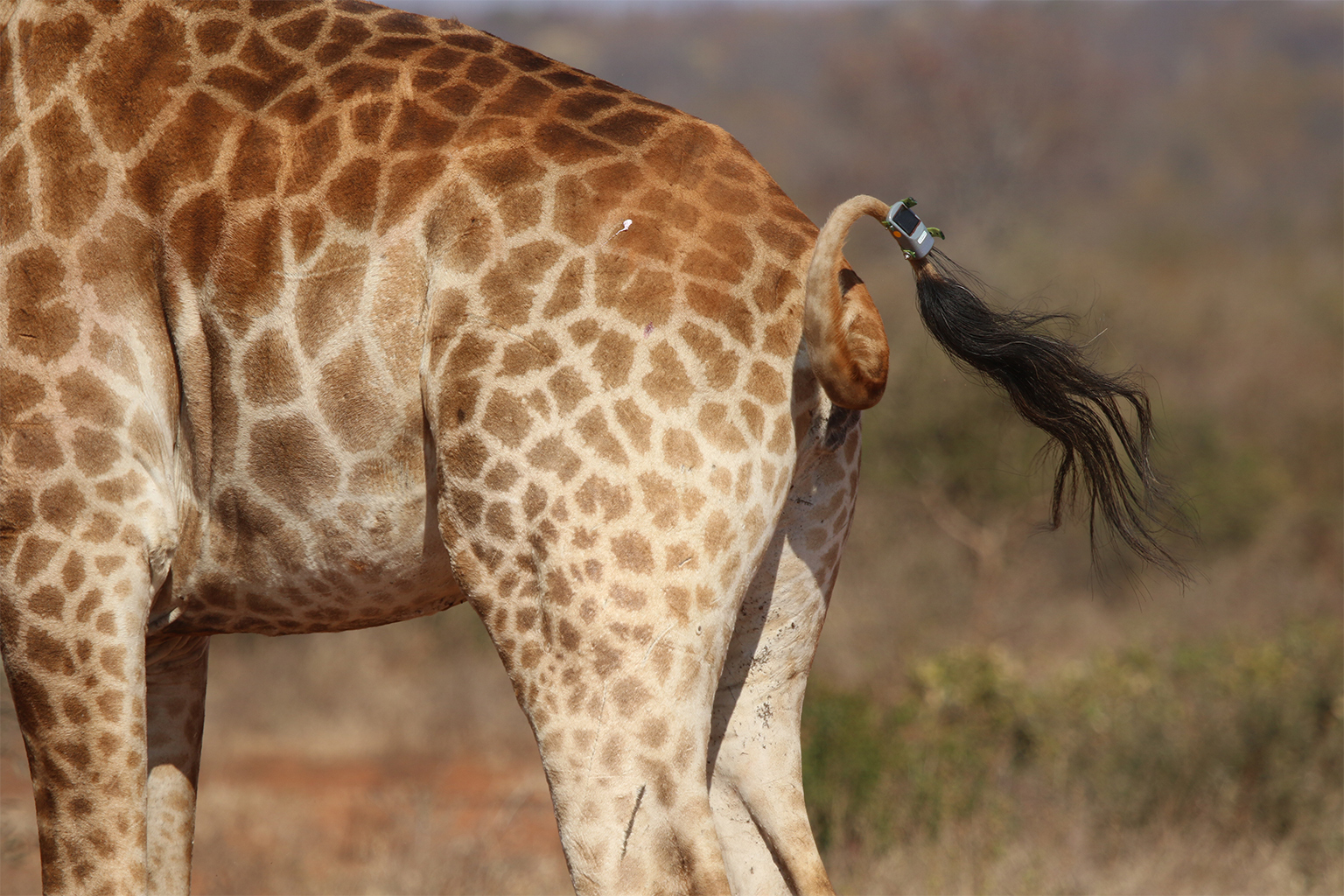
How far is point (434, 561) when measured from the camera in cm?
249

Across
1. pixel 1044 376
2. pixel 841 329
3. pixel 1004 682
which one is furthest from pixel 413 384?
pixel 1004 682

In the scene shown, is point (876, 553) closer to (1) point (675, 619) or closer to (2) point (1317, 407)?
(2) point (1317, 407)

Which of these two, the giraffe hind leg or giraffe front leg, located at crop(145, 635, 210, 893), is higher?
the giraffe hind leg

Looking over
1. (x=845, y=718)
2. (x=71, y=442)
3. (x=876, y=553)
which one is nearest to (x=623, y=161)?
(x=71, y=442)

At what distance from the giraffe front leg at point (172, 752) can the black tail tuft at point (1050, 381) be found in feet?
6.19

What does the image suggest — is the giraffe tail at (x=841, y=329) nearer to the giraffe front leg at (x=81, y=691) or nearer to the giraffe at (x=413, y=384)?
the giraffe at (x=413, y=384)

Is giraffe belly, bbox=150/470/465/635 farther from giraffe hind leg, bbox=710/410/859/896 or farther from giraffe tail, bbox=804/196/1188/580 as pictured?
giraffe tail, bbox=804/196/1188/580

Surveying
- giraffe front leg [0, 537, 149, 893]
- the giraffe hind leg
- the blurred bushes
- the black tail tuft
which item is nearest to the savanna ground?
the blurred bushes

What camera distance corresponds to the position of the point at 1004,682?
6.15m

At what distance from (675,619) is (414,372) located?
0.67 m

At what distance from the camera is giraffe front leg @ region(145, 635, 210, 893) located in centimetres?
292

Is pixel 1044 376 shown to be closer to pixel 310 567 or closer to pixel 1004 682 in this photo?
pixel 310 567

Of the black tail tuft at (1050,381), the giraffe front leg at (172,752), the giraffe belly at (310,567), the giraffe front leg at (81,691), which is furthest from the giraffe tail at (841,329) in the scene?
the giraffe front leg at (172,752)

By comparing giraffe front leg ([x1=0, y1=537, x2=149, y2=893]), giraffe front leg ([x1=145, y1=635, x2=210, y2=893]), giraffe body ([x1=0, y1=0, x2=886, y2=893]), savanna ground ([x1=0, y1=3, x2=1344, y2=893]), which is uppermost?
giraffe body ([x1=0, y1=0, x2=886, y2=893])
